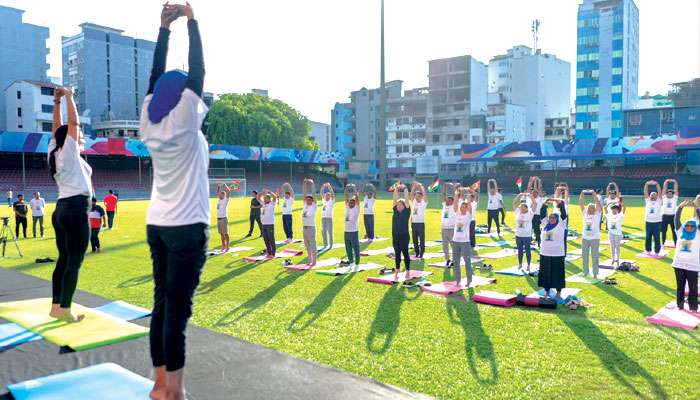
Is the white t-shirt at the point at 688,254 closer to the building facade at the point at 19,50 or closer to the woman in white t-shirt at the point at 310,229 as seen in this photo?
the woman in white t-shirt at the point at 310,229

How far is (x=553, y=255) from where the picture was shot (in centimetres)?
977

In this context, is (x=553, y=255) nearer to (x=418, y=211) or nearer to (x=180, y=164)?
(x=418, y=211)

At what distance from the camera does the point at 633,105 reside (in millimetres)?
80500

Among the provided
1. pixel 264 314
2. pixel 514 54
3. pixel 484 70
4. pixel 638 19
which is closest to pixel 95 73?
pixel 484 70

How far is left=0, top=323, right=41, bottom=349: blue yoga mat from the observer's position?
5595 mm

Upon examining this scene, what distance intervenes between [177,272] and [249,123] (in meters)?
62.8

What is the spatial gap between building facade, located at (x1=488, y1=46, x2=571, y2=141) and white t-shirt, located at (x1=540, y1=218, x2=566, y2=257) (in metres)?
68.7

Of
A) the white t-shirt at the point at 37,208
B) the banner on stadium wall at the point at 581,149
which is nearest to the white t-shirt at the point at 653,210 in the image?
the white t-shirt at the point at 37,208

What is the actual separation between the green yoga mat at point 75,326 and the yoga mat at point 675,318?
7.24 metres

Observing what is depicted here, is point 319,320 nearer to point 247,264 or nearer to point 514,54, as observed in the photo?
point 247,264

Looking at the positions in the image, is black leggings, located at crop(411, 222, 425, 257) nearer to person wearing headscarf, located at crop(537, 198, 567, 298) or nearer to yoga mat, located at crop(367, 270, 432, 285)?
yoga mat, located at crop(367, 270, 432, 285)

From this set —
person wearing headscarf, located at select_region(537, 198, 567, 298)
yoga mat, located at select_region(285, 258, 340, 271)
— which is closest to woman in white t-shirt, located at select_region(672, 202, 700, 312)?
person wearing headscarf, located at select_region(537, 198, 567, 298)

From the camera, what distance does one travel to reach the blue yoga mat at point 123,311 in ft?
23.0

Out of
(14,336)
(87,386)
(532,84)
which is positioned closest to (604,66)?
(532,84)
